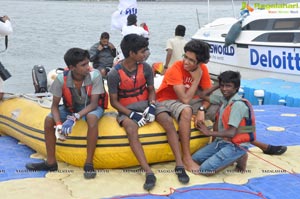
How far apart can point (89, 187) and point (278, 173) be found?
5.28 ft

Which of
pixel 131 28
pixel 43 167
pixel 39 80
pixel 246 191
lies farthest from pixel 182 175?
pixel 131 28

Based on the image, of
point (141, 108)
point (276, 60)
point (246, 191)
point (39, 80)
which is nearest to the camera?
point (246, 191)

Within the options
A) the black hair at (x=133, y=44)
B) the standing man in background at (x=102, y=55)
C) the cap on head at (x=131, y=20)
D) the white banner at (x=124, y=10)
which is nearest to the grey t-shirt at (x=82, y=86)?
the black hair at (x=133, y=44)

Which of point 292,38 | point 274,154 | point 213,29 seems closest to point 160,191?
point 274,154

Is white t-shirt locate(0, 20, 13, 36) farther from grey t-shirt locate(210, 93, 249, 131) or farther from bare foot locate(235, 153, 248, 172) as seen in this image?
bare foot locate(235, 153, 248, 172)

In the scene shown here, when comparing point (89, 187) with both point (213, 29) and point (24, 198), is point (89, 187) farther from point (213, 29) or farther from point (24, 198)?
point (213, 29)

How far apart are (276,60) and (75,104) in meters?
6.24

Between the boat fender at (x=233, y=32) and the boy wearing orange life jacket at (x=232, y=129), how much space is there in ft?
21.9

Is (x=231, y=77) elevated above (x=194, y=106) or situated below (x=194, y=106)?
above

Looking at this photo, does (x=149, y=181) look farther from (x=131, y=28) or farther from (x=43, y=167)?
(x=131, y=28)

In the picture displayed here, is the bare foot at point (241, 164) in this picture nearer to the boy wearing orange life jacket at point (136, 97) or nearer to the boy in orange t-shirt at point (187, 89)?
the boy in orange t-shirt at point (187, 89)

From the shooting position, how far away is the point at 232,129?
3.76m

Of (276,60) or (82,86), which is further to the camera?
(276,60)

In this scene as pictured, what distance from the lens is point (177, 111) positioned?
158 inches
